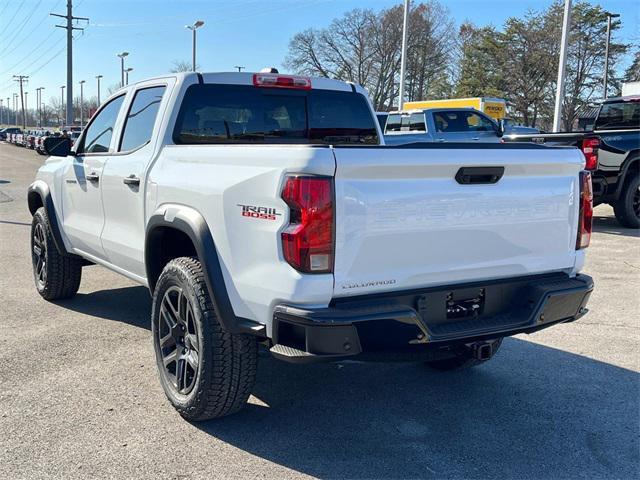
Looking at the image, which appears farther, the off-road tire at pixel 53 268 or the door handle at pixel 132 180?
the off-road tire at pixel 53 268

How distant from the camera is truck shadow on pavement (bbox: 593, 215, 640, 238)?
34.2ft

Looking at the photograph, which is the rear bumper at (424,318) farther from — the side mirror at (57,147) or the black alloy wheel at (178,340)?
the side mirror at (57,147)

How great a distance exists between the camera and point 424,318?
3.05m

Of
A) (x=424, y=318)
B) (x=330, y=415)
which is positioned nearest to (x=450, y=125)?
(x=330, y=415)

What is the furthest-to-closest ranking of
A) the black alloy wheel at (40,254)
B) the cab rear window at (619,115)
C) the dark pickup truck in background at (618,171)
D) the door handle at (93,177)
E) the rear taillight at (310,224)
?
the cab rear window at (619,115) < the dark pickup truck in background at (618,171) < the black alloy wheel at (40,254) < the door handle at (93,177) < the rear taillight at (310,224)

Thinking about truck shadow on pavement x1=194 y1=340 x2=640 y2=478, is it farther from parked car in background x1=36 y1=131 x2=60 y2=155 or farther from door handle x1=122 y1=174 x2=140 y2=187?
parked car in background x1=36 y1=131 x2=60 y2=155

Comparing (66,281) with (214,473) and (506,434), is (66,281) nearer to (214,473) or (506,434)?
(214,473)

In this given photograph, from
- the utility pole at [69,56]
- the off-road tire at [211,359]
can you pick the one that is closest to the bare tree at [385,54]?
the utility pole at [69,56]

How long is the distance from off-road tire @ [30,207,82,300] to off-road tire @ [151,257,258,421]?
2.76 metres

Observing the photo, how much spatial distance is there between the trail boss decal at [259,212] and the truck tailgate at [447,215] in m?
0.31

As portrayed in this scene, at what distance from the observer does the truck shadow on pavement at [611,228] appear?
1042cm

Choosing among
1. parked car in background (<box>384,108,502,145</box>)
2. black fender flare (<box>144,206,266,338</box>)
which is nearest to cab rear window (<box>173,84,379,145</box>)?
black fender flare (<box>144,206,266,338</box>)

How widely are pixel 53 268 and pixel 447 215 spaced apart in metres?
4.19

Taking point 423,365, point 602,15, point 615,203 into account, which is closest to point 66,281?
point 423,365
